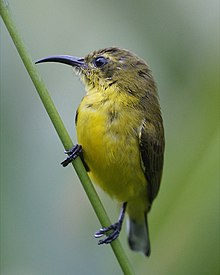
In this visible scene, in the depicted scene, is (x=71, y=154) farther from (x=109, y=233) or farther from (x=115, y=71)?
(x=115, y=71)

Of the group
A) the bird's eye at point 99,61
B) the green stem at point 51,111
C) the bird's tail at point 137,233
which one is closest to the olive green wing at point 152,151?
the bird's eye at point 99,61

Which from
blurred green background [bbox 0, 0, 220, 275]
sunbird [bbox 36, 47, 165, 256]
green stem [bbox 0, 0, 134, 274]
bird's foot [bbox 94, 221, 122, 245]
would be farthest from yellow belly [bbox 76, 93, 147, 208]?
green stem [bbox 0, 0, 134, 274]

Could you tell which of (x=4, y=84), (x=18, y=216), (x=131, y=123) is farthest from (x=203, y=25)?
(x=18, y=216)

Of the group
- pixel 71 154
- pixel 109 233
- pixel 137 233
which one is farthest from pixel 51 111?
pixel 137 233

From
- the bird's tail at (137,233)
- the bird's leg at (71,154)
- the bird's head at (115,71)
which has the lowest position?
the bird's tail at (137,233)

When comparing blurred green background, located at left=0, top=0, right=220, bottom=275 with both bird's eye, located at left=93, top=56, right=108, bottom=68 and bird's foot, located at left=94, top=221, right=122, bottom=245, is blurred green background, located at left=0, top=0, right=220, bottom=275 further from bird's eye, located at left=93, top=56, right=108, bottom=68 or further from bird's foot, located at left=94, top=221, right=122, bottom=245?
bird's eye, located at left=93, top=56, right=108, bottom=68

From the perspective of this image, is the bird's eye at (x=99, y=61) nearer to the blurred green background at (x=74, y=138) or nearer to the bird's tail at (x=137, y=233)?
the blurred green background at (x=74, y=138)

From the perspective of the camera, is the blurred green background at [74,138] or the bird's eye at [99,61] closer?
the blurred green background at [74,138]

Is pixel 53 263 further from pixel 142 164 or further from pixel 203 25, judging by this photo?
pixel 203 25
